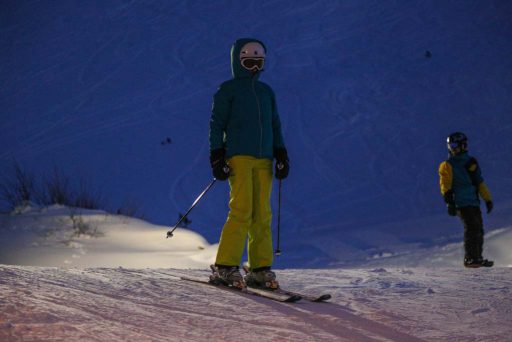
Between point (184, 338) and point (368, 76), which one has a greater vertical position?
point (368, 76)

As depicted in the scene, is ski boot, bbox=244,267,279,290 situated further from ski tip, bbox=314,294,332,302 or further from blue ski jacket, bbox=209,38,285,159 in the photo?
blue ski jacket, bbox=209,38,285,159

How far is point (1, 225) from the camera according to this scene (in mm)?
9773

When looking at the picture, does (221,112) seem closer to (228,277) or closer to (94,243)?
(228,277)

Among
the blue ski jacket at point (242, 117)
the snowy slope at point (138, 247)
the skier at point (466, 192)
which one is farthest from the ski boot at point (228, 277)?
the skier at point (466, 192)

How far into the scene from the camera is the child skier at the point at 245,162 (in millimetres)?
4875

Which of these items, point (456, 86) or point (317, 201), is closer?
point (317, 201)

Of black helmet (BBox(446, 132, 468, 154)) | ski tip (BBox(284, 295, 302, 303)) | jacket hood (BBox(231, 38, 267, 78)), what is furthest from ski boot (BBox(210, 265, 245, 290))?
black helmet (BBox(446, 132, 468, 154))

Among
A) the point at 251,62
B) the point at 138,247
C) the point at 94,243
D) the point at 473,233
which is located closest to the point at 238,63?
the point at 251,62

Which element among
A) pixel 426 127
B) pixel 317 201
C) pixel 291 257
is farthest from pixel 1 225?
pixel 426 127

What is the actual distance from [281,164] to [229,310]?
1517 mm

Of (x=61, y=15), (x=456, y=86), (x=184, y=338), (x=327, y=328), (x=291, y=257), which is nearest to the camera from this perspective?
(x=184, y=338)

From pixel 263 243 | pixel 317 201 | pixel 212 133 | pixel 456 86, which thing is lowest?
pixel 263 243

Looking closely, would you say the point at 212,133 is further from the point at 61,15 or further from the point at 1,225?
the point at 61,15

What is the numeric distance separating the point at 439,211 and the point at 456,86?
8.84 metres
